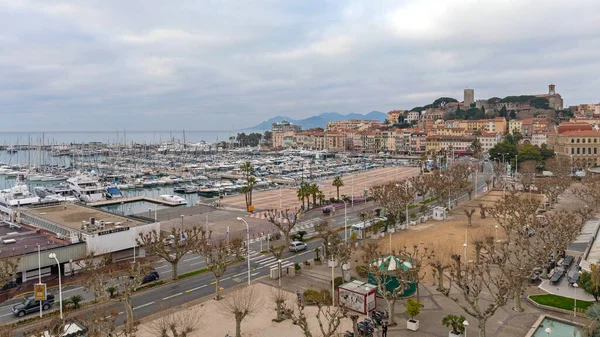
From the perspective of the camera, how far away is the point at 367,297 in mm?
23188

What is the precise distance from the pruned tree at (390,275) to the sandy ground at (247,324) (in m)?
2.49

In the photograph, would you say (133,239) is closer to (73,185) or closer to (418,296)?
(418,296)

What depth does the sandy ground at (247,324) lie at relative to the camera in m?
21.4

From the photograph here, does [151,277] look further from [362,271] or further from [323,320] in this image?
[362,271]

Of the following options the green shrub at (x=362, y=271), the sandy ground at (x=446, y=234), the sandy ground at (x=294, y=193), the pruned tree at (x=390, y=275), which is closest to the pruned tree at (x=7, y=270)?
the pruned tree at (x=390, y=275)

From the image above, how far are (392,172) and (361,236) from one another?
67832mm

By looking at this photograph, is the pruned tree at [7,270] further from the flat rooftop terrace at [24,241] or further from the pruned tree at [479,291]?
the pruned tree at [479,291]

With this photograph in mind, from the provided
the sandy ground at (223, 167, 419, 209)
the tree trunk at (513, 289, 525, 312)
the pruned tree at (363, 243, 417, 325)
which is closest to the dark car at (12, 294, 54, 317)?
the pruned tree at (363, 243, 417, 325)

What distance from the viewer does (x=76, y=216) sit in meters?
40.9

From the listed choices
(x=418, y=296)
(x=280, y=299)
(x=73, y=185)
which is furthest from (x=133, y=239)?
(x=73, y=185)

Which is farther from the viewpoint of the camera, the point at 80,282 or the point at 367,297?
the point at 80,282

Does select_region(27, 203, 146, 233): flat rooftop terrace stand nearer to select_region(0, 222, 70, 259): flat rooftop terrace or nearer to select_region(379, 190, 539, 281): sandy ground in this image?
select_region(0, 222, 70, 259): flat rooftop terrace

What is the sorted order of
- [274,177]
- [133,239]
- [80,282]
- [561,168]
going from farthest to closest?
[274,177] → [561,168] → [133,239] → [80,282]

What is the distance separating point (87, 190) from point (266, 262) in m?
54.1
